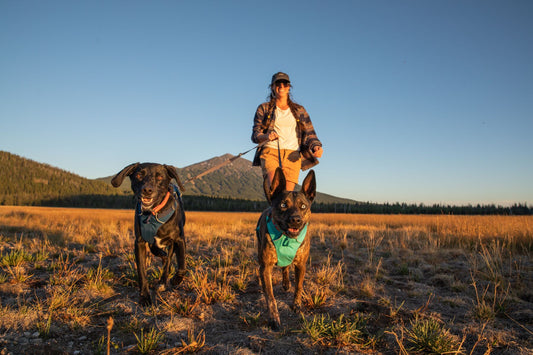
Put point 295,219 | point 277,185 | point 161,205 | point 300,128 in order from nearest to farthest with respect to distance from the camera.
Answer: point 295,219 → point 277,185 → point 161,205 → point 300,128

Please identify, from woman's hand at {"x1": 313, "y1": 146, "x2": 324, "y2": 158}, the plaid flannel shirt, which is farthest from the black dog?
woman's hand at {"x1": 313, "y1": 146, "x2": 324, "y2": 158}

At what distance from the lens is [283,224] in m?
3.61

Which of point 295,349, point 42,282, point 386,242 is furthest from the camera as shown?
point 386,242

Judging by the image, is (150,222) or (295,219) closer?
(295,219)

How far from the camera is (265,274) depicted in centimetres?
370

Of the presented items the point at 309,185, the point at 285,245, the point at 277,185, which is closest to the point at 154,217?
the point at 277,185

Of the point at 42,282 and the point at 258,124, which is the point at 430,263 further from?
the point at 42,282

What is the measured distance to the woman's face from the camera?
520 cm

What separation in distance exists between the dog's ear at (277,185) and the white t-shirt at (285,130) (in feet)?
4.45

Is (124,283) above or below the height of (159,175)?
below

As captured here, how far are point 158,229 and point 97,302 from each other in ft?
3.83

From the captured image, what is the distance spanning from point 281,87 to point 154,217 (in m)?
3.00

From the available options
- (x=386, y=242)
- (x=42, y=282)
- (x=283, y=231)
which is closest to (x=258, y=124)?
(x=283, y=231)

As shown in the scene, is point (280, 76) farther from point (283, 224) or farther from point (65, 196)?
point (65, 196)
